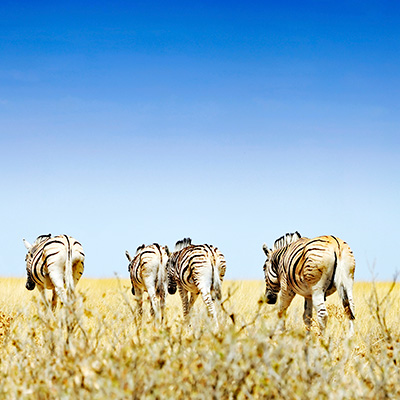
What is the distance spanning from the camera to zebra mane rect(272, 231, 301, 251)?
1198 centimetres

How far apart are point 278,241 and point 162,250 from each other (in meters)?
2.80

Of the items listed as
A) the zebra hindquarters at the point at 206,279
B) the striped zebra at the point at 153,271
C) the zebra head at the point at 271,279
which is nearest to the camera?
the zebra hindquarters at the point at 206,279

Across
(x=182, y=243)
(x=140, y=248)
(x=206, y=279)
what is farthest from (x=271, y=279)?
(x=140, y=248)

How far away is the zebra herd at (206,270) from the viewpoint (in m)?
9.26

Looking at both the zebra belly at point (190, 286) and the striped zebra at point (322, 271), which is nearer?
the striped zebra at point (322, 271)

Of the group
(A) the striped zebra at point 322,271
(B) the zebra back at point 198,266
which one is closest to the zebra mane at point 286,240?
(B) the zebra back at point 198,266

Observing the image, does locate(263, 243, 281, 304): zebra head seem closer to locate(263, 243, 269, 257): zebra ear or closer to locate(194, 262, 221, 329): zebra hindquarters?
locate(263, 243, 269, 257): zebra ear

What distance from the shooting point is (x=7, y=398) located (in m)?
4.38

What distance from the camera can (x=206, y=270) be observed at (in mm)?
11016

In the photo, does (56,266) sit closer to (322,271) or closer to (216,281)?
(216,281)

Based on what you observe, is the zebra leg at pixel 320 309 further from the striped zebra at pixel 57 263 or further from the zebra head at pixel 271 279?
the striped zebra at pixel 57 263

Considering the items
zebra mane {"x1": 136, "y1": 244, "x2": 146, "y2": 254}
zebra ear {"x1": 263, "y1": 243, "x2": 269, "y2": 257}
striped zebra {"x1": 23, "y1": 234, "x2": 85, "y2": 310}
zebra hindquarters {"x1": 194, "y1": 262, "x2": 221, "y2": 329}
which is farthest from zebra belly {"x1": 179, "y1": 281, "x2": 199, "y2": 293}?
striped zebra {"x1": 23, "y1": 234, "x2": 85, "y2": 310}

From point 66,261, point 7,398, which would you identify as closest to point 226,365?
point 7,398

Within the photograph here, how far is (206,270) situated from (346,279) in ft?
10.1
